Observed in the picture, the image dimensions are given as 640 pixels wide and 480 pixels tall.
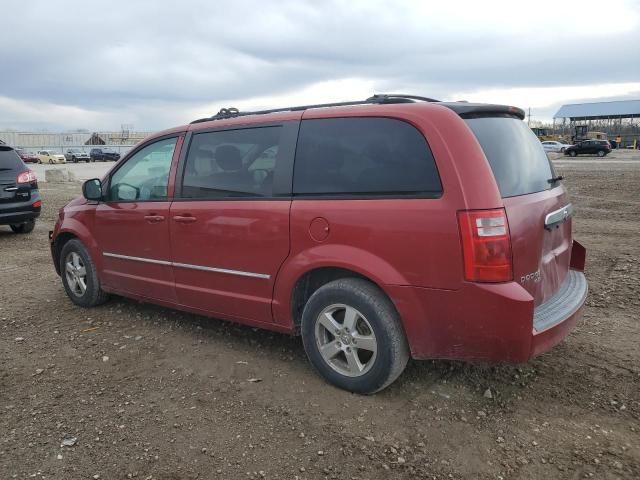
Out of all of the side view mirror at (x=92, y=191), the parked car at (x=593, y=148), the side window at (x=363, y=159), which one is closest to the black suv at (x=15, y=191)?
the side view mirror at (x=92, y=191)

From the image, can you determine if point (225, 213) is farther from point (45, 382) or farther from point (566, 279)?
point (566, 279)

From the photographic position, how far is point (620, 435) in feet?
9.53

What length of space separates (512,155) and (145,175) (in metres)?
2.99

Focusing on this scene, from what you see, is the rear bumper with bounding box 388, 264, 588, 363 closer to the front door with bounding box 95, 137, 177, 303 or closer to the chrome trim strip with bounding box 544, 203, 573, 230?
the chrome trim strip with bounding box 544, 203, 573, 230

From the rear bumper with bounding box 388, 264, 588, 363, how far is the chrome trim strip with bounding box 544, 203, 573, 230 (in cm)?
50

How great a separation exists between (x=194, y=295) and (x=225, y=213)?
780 millimetres

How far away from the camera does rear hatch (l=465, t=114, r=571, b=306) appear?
3004 mm

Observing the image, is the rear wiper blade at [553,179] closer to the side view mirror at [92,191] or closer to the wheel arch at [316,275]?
the wheel arch at [316,275]

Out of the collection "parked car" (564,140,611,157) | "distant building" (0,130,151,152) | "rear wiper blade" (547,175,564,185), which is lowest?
"parked car" (564,140,611,157)

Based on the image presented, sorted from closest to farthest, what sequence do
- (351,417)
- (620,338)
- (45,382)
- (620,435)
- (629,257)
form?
(620,435), (351,417), (45,382), (620,338), (629,257)

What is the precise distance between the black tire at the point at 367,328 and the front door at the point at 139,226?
4.96 ft

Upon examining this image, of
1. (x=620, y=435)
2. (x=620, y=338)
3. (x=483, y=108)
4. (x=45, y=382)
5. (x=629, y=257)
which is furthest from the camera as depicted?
(x=629, y=257)

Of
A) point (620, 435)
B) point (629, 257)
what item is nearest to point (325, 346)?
point (620, 435)

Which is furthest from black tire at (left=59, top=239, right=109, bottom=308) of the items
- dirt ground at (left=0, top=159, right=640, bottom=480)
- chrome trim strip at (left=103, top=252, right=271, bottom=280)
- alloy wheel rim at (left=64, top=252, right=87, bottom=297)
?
dirt ground at (left=0, top=159, right=640, bottom=480)
